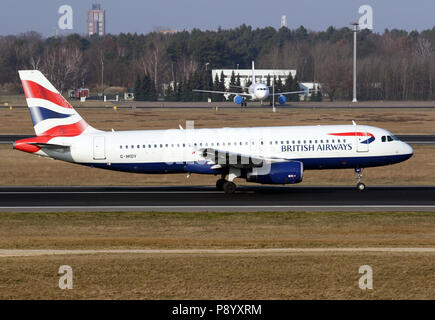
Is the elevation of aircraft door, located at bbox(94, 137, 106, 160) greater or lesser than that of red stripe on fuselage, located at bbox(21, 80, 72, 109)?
lesser

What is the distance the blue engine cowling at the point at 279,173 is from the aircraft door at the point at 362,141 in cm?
416

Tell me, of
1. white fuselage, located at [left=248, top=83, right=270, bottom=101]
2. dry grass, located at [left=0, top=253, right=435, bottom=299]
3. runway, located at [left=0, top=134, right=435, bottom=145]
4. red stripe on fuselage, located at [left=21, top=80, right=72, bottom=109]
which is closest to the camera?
dry grass, located at [left=0, top=253, right=435, bottom=299]

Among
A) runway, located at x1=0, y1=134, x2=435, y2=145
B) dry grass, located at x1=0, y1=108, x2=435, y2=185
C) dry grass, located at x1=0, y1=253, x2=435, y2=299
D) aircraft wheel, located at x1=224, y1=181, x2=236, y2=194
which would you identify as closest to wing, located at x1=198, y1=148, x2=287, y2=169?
aircraft wheel, located at x1=224, y1=181, x2=236, y2=194

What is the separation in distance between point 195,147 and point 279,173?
16.9ft

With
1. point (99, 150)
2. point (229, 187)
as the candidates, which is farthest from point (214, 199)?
point (99, 150)

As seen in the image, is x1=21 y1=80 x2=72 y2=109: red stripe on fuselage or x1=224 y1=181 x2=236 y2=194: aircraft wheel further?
x1=21 y1=80 x2=72 y2=109: red stripe on fuselage

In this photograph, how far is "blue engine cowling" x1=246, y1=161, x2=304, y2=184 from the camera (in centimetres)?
4053

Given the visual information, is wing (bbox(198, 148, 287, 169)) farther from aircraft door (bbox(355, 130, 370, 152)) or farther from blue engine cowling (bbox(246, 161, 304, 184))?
aircraft door (bbox(355, 130, 370, 152))

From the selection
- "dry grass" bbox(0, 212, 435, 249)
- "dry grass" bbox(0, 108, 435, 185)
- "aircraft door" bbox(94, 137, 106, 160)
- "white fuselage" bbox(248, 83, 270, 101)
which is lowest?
"dry grass" bbox(0, 212, 435, 249)

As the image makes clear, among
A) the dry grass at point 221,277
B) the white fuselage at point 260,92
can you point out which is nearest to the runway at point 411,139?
the dry grass at point 221,277

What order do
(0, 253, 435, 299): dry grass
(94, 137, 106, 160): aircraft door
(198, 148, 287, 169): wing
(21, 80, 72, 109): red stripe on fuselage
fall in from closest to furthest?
(0, 253, 435, 299): dry grass, (198, 148, 287, 169): wing, (94, 137, 106, 160): aircraft door, (21, 80, 72, 109): red stripe on fuselage

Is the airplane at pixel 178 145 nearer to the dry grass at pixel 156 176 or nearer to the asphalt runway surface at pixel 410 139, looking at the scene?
the dry grass at pixel 156 176

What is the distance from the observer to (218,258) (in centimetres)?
2295

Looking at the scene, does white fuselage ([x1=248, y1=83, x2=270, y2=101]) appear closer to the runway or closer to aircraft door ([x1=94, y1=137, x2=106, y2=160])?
the runway
